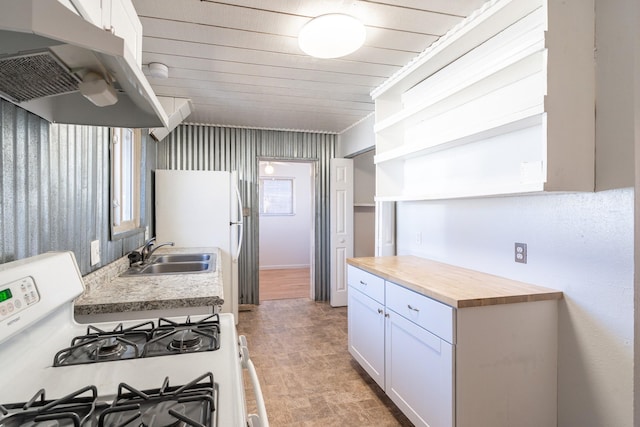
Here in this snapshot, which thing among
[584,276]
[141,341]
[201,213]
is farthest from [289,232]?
[141,341]

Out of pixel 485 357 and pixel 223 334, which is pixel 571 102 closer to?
pixel 485 357

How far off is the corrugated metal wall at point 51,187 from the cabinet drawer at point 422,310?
5.31ft

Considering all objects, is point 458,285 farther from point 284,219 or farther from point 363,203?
point 284,219

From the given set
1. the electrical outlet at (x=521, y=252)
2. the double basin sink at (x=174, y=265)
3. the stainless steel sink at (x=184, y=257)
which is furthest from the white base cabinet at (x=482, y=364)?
the stainless steel sink at (x=184, y=257)

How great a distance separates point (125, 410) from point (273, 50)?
1.99m

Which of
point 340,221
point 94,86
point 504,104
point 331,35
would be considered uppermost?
point 331,35

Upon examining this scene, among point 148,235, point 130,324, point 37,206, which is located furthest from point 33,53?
point 148,235

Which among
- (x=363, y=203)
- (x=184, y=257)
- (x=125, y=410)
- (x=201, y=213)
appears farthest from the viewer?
(x=363, y=203)

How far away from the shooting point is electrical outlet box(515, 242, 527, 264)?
181cm

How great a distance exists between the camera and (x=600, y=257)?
1.46 m

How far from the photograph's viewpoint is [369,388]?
7.79 ft

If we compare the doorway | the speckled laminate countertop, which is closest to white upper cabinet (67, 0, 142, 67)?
the speckled laminate countertop

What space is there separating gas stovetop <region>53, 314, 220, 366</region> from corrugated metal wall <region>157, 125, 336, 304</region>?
3.05m

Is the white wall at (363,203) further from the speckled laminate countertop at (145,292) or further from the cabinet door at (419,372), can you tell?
the speckled laminate countertop at (145,292)
